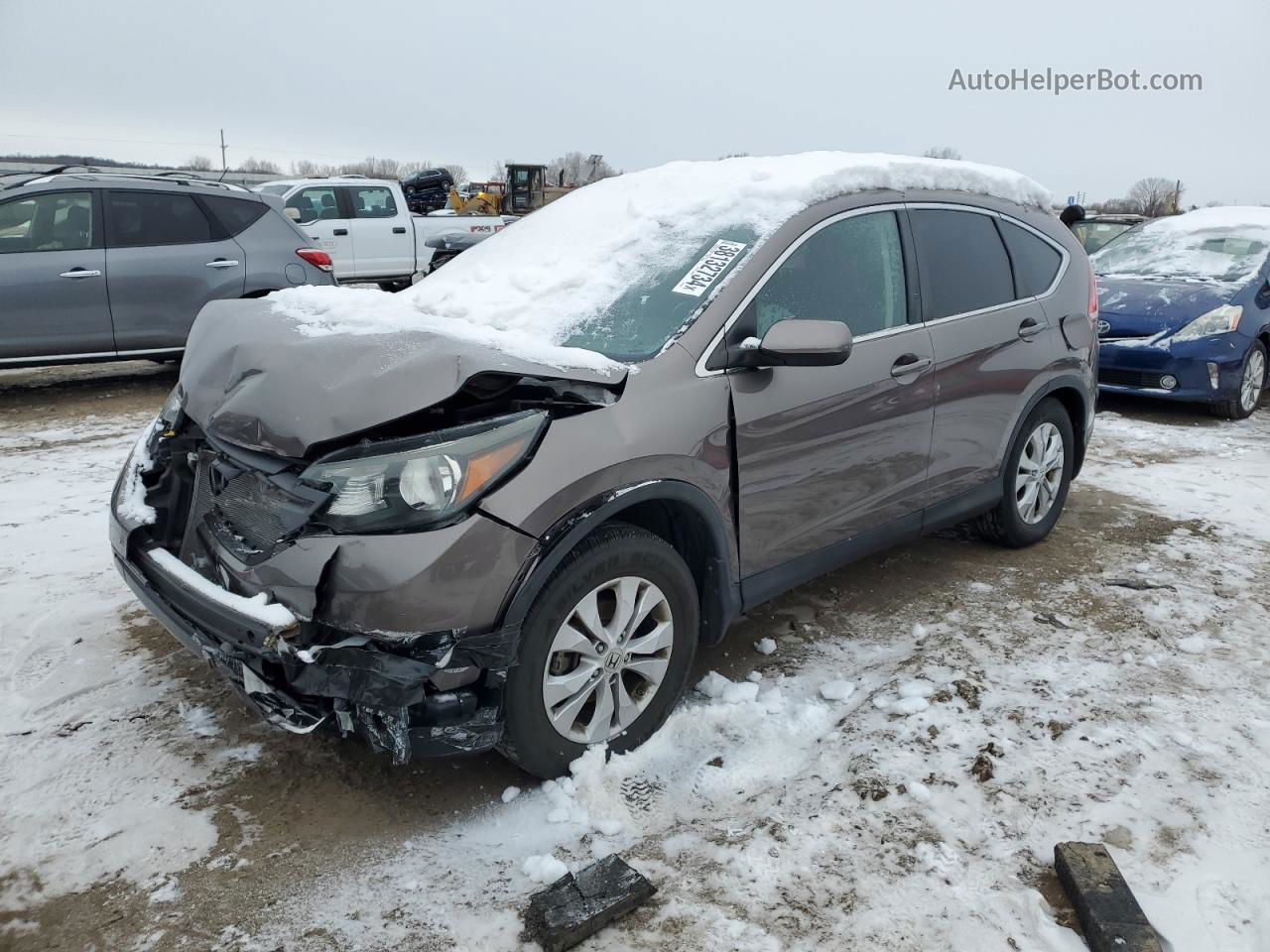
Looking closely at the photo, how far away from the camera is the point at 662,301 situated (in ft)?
10.1

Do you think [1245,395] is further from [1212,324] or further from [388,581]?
[388,581]

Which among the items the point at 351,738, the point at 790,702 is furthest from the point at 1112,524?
the point at 351,738

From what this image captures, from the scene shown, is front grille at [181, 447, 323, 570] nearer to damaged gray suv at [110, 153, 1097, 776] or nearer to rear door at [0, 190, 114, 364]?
damaged gray suv at [110, 153, 1097, 776]

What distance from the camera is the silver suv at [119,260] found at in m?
7.30

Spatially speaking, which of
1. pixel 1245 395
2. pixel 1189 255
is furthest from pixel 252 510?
pixel 1189 255

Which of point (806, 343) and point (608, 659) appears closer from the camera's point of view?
point (608, 659)

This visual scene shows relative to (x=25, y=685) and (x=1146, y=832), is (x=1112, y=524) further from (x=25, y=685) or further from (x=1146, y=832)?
(x=25, y=685)

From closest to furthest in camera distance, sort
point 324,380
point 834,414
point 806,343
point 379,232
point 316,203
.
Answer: point 324,380 < point 806,343 < point 834,414 < point 316,203 < point 379,232

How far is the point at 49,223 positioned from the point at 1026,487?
24.4 feet

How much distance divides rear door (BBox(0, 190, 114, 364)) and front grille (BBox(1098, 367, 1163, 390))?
823cm

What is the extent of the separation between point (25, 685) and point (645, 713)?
2116 mm

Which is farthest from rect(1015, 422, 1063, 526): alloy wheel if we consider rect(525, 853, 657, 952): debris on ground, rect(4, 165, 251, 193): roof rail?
rect(4, 165, 251, 193): roof rail

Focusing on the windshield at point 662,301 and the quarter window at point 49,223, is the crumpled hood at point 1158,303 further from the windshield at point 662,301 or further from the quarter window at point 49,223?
the quarter window at point 49,223

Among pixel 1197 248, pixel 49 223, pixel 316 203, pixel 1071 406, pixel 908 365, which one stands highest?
pixel 316 203
